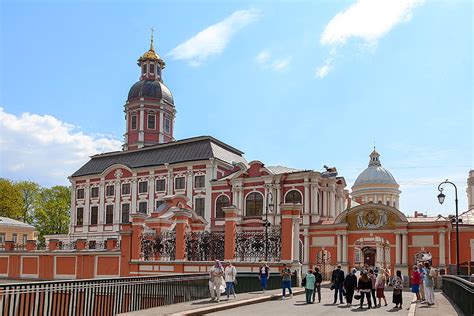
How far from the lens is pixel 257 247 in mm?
28219

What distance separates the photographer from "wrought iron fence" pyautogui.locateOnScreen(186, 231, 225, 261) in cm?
2952

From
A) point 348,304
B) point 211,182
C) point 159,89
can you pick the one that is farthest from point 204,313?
point 159,89

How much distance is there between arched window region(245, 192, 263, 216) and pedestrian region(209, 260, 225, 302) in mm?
32067

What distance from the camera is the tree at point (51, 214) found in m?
78.1

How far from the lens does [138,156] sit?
6144cm

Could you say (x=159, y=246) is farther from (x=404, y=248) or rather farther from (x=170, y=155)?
(x=170, y=155)

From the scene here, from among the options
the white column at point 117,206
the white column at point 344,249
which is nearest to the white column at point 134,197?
the white column at point 117,206

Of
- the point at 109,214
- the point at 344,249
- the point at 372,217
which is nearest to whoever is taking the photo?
the point at 372,217

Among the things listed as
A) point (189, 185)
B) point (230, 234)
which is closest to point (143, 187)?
point (189, 185)

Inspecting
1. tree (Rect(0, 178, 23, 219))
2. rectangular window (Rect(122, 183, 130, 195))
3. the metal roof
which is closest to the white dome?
the metal roof

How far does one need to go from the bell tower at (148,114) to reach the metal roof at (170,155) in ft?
15.8

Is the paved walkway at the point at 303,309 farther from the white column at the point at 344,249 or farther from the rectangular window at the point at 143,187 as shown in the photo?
the rectangular window at the point at 143,187

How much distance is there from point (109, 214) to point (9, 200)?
2185cm

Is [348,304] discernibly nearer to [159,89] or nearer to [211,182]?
[211,182]
